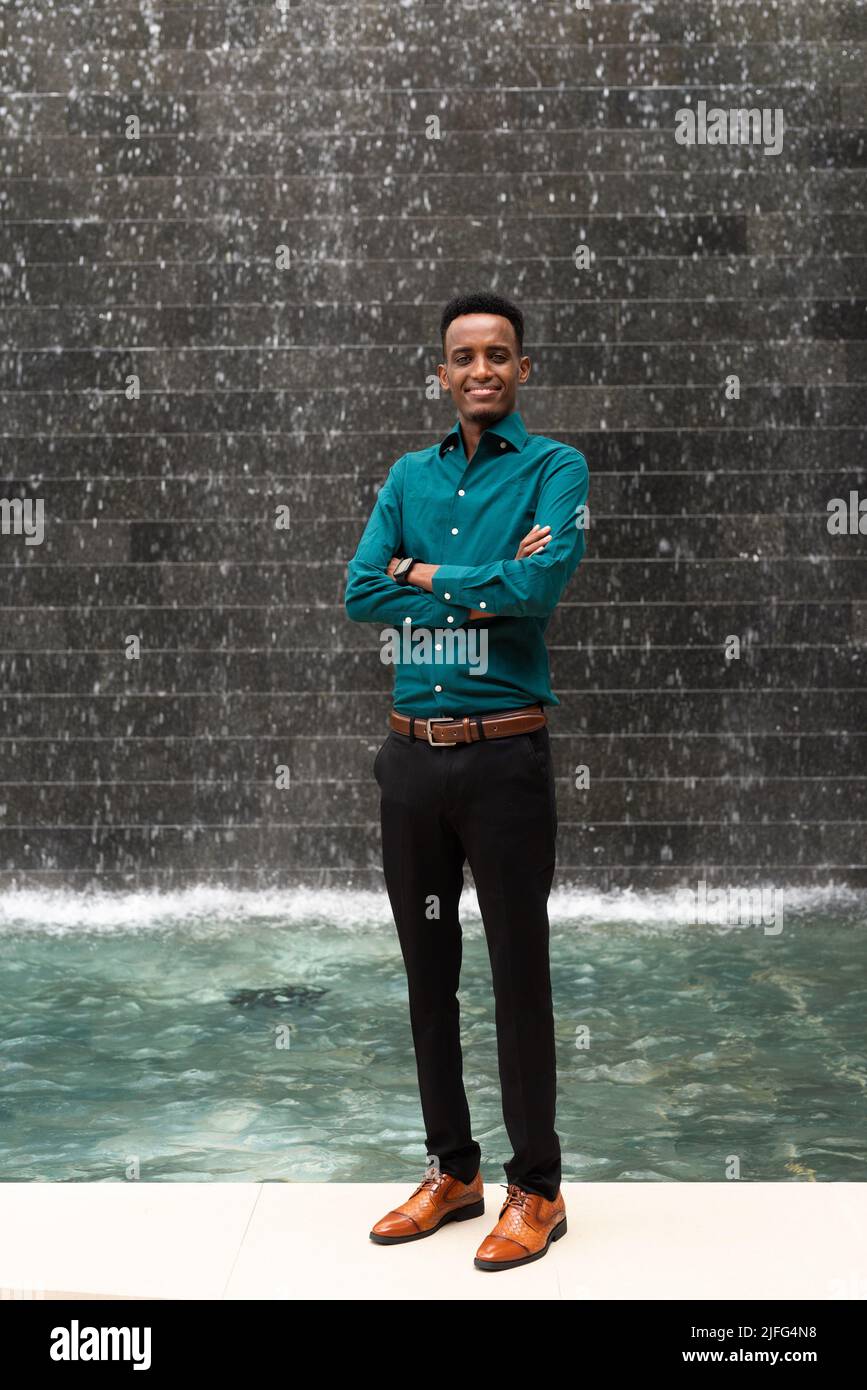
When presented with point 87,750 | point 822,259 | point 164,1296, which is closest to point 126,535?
point 87,750

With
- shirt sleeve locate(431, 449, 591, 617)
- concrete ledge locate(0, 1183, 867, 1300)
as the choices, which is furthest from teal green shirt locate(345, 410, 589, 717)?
concrete ledge locate(0, 1183, 867, 1300)

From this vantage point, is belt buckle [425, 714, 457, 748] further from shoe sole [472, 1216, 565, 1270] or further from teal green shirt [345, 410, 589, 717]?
shoe sole [472, 1216, 565, 1270]

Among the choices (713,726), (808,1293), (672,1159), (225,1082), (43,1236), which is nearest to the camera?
(808,1293)

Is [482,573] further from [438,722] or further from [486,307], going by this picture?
[486,307]

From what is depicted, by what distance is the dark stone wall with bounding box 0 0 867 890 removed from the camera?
728 centimetres

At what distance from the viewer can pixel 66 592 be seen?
24.2ft

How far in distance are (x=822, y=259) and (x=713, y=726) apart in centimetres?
253

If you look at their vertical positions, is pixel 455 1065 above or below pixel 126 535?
below

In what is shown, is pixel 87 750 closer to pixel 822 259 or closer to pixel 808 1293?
pixel 822 259

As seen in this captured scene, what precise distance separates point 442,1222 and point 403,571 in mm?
1422

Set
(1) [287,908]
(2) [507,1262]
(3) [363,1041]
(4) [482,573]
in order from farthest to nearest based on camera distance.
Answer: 1. (1) [287,908]
2. (3) [363,1041]
3. (4) [482,573]
4. (2) [507,1262]

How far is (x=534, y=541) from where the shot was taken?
2896mm

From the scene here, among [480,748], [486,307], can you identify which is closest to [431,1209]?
[480,748]

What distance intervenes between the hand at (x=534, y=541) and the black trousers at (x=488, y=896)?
1.26ft
